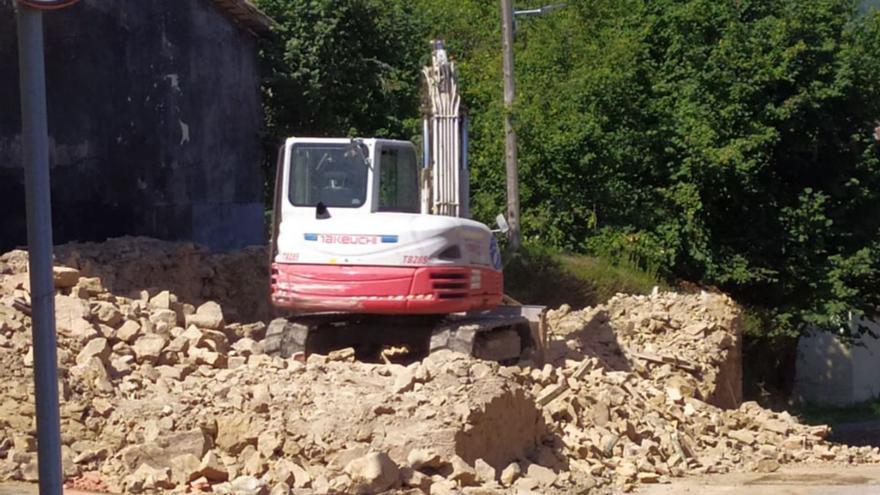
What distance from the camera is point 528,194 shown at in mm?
28891

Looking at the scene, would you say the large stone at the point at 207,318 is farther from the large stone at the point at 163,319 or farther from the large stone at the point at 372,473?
the large stone at the point at 372,473

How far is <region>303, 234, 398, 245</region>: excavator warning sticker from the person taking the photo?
14258 millimetres

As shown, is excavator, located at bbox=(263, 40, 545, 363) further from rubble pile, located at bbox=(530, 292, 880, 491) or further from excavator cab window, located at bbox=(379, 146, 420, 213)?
rubble pile, located at bbox=(530, 292, 880, 491)

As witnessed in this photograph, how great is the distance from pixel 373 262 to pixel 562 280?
12745mm

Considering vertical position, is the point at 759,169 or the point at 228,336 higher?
the point at 759,169

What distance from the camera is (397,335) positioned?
15.5 m

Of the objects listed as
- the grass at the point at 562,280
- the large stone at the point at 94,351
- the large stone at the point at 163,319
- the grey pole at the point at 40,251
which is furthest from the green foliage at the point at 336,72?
the grey pole at the point at 40,251

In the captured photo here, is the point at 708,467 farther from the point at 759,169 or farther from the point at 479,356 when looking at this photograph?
the point at 759,169

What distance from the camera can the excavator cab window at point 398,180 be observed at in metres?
14.9

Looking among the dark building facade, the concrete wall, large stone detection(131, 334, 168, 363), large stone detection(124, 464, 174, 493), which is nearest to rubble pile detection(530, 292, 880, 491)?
large stone detection(131, 334, 168, 363)

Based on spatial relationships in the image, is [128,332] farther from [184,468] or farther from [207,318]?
[184,468]

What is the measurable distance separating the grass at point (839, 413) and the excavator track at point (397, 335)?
53.3 feet

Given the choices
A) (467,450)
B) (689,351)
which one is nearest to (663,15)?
(689,351)

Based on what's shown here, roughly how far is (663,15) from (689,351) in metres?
10.9
